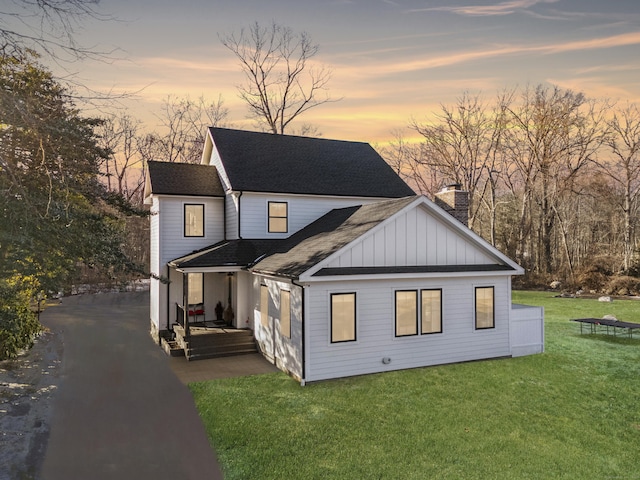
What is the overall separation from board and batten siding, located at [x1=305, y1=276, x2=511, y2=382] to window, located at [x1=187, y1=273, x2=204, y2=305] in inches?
305

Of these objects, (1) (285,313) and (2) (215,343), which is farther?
(2) (215,343)

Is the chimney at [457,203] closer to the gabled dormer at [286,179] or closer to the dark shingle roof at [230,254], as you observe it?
the gabled dormer at [286,179]

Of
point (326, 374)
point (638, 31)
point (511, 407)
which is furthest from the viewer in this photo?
point (638, 31)

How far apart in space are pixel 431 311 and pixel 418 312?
20.7 inches

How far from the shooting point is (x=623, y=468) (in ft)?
22.8

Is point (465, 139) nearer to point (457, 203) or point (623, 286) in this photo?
point (623, 286)

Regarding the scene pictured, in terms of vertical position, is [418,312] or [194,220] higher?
[194,220]

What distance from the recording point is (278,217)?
687 inches

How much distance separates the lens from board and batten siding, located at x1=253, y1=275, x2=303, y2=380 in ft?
37.3

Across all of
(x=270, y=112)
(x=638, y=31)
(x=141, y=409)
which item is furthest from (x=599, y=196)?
(x=141, y=409)

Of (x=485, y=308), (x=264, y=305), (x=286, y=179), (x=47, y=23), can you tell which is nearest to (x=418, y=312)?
(x=485, y=308)

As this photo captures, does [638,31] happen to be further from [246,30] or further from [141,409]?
[246,30]

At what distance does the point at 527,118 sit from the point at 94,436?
37774mm

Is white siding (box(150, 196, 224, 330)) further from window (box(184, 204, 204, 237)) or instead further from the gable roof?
the gable roof
